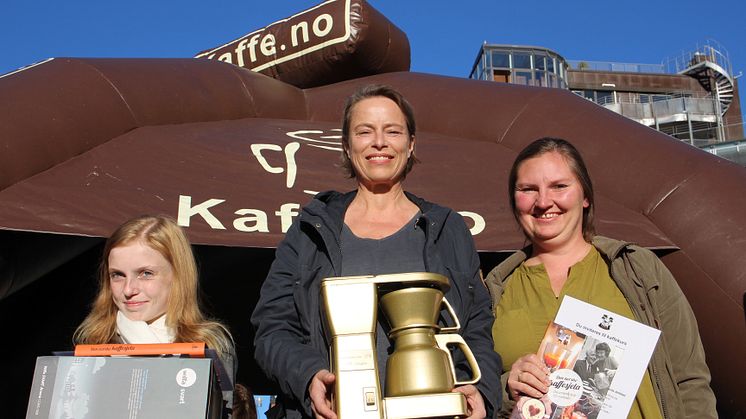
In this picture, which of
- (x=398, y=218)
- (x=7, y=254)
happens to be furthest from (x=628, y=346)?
(x=7, y=254)

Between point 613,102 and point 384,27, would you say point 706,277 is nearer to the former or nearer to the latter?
point 384,27

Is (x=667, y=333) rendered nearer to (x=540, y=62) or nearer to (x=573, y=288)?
(x=573, y=288)

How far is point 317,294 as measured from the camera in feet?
5.99

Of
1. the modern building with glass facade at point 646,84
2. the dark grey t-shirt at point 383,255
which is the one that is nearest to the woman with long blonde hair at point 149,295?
the dark grey t-shirt at point 383,255

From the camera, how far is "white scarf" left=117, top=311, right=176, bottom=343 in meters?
2.11

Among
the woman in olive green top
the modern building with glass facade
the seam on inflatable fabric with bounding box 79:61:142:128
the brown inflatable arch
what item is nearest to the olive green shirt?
the woman in olive green top

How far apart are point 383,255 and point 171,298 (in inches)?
28.5

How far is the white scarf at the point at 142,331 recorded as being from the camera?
2113 millimetres

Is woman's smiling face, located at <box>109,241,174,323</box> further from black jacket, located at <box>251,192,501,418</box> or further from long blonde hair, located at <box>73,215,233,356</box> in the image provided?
black jacket, located at <box>251,192,501,418</box>

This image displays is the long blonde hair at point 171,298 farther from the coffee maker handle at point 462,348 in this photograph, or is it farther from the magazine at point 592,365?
the magazine at point 592,365

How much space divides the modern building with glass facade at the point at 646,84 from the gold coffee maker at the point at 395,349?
23.2 meters

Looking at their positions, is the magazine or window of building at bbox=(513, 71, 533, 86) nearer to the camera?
the magazine

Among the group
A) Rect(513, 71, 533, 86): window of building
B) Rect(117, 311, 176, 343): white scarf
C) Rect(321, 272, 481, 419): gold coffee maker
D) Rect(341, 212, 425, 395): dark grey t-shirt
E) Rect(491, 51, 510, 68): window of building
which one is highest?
Rect(491, 51, 510, 68): window of building

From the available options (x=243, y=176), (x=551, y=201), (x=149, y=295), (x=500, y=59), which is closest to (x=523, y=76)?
(x=500, y=59)
